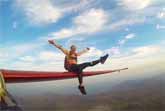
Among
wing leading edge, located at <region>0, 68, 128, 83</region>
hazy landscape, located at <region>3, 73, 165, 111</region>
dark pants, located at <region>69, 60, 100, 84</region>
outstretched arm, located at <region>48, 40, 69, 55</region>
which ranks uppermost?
outstretched arm, located at <region>48, 40, 69, 55</region>

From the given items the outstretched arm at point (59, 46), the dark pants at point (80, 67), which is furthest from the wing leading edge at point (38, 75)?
the outstretched arm at point (59, 46)

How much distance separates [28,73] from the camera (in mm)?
4363

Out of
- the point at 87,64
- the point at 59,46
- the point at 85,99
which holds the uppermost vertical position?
Result: the point at 59,46

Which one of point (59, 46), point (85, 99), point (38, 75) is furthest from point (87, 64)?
point (85, 99)

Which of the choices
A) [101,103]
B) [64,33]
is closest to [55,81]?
[64,33]

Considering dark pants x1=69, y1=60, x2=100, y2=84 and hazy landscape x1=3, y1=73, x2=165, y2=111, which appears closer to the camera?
dark pants x1=69, y1=60, x2=100, y2=84

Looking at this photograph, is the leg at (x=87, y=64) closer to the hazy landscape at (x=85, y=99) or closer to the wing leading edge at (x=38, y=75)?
the wing leading edge at (x=38, y=75)

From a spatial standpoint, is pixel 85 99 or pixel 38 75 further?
pixel 85 99

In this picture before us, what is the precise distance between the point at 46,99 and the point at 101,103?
0.87 metres

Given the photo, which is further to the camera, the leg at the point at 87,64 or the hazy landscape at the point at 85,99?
the hazy landscape at the point at 85,99

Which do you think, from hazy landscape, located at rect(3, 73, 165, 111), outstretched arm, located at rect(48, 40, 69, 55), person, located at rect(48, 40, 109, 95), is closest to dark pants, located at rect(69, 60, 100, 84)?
person, located at rect(48, 40, 109, 95)

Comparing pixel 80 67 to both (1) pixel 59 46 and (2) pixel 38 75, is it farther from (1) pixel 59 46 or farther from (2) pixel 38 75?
(2) pixel 38 75

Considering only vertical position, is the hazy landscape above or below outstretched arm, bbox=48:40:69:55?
below

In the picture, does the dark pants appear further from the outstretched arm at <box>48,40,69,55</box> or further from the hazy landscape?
the hazy landscape
